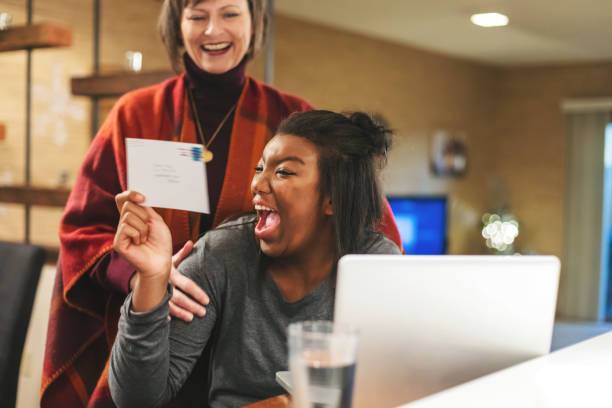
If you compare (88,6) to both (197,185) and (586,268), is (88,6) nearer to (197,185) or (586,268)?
(197,185)

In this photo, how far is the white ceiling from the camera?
14.5ft

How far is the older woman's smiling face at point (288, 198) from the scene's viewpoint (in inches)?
47.7

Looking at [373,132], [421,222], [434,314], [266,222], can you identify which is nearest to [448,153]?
[421,222]

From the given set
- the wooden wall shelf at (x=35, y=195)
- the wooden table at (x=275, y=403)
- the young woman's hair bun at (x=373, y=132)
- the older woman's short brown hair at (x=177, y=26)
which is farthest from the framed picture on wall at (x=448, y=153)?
the wooden table at (x=275, y=403)

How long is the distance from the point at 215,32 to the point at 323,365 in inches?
39.9

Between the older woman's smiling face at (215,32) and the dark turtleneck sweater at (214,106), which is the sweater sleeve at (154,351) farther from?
the older woman's smiling face at (215,32)

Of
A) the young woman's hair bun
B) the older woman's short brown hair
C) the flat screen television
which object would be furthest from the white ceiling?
the young woman's hair bun

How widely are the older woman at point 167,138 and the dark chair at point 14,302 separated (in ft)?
0.24

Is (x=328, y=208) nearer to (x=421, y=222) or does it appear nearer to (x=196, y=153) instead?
(x=196, y=153)

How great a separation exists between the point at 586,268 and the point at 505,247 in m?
0.81

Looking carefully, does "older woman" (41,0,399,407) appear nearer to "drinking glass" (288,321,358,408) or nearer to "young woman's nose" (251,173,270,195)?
"young woman's nose" (251,173,270,195)

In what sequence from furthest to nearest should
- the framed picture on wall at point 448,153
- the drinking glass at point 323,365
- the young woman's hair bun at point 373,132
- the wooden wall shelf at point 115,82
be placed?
the framed picture on wall at point 448,153 → the wooden wall shelf at point 115,82 → the young woman's hair bun at point 373,132 → the drinking glass at point 323,365

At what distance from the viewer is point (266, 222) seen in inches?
48.5

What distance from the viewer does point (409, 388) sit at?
2.90ft
